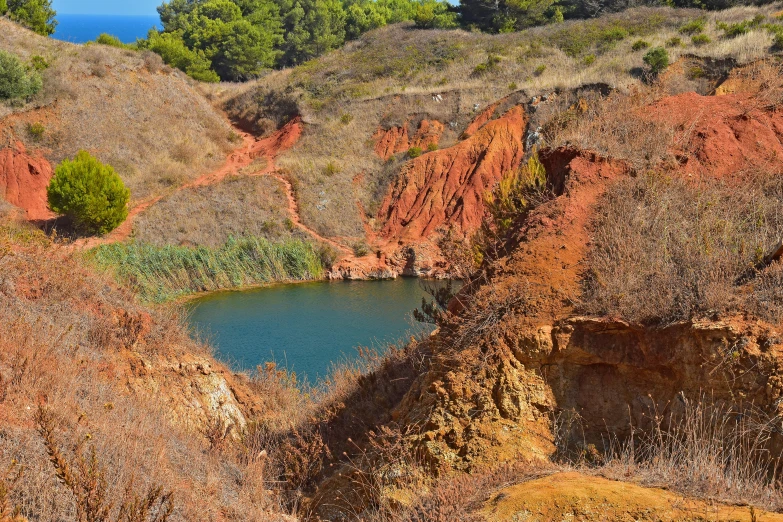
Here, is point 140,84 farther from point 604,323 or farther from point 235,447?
point 604,323

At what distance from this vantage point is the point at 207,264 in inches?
1074

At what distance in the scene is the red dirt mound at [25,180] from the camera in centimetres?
2866

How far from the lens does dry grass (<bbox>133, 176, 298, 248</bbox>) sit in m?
29.0

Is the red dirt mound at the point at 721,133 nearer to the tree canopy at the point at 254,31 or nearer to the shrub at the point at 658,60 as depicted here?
the shrub at the point at 658,60

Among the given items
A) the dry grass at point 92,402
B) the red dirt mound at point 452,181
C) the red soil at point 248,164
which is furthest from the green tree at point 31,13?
the dry grass at point 92,402

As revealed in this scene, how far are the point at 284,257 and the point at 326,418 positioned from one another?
20.7 metres

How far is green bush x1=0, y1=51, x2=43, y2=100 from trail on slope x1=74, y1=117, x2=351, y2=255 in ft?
28.7

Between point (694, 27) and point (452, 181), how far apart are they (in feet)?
49.1

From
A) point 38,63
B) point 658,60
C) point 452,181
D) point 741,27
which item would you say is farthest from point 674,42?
point 38,63

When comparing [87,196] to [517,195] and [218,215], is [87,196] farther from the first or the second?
[517,195]

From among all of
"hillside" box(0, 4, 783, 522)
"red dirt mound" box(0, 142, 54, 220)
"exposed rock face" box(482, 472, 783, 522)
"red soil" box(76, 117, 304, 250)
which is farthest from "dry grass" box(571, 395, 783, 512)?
"red dirt mound" box(0, 142, 54, 220)

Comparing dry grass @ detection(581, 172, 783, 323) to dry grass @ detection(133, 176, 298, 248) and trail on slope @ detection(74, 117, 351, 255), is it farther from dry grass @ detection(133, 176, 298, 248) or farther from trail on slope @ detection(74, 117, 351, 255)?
dry grass @ detection(133, 176, 298, 248)

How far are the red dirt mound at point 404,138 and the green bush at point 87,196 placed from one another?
49.5 ft

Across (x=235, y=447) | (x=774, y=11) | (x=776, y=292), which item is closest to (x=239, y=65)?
(x=774, y=11)
